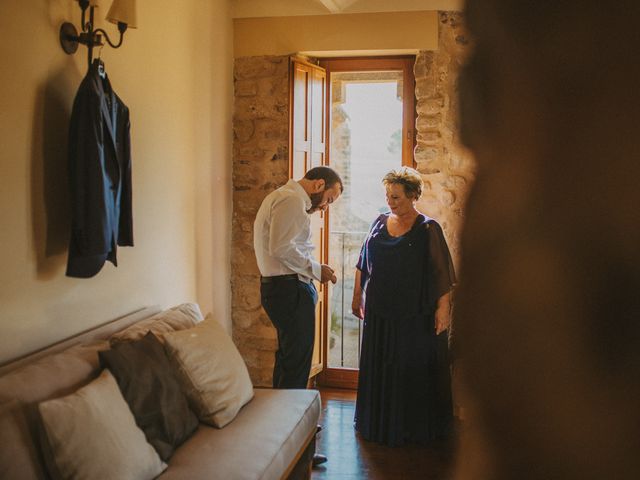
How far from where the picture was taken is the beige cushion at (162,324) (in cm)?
268

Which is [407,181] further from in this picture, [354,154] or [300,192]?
[354,154]

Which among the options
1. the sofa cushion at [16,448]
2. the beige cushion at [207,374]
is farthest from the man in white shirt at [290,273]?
the sofa cushion at [16,448]

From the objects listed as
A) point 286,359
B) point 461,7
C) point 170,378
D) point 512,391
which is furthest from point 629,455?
point 286,359

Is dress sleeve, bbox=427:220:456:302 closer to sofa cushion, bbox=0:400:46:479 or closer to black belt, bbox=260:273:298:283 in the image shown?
black belt, bbox=260:273:298:283

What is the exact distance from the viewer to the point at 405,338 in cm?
379

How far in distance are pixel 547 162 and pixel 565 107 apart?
18 mm

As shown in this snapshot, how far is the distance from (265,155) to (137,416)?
2471 mm

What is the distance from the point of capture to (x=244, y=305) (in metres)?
4.58

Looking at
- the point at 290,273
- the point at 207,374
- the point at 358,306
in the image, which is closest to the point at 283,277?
the point at 290,273

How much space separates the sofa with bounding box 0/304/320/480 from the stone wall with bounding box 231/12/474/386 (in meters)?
1.26

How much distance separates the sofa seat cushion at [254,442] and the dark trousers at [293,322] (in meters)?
0.43

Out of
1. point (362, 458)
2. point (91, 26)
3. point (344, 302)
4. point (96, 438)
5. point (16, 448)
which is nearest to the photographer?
point (16, 448)

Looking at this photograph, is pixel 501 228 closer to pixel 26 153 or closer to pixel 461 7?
pixel 461 7

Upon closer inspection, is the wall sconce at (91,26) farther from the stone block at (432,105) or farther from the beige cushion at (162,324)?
the stone block at (432,105)
